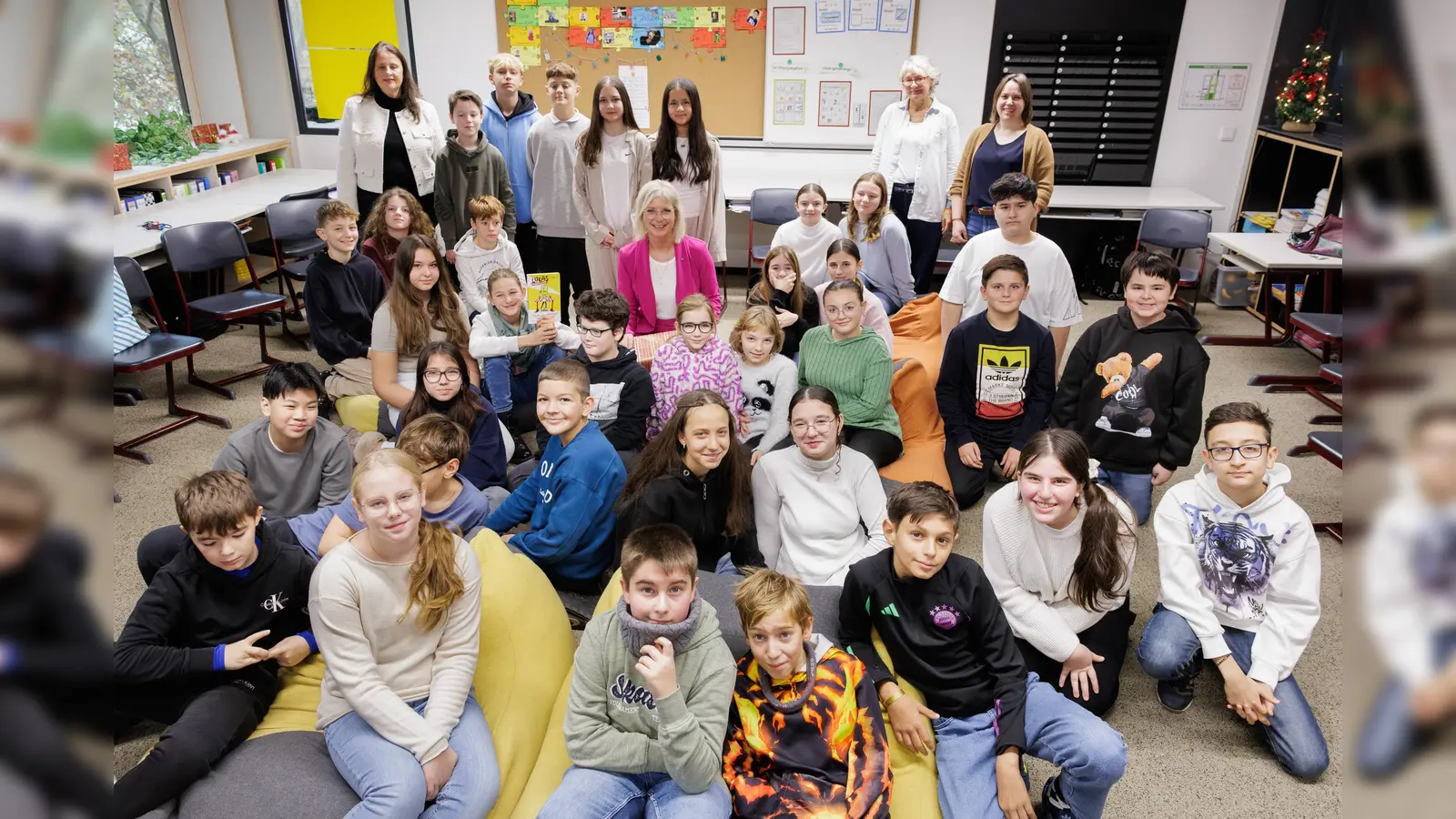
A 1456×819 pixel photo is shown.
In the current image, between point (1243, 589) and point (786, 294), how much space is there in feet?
7.20

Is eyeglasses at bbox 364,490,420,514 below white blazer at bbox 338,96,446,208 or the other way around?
below

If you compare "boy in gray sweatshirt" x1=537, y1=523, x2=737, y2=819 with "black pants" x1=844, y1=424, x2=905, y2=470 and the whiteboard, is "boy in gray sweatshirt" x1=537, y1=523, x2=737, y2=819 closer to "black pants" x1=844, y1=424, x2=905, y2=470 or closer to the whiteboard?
"black pants" x1=844, y1=424, x2=905, y2=470

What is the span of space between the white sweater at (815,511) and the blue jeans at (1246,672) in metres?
0.81

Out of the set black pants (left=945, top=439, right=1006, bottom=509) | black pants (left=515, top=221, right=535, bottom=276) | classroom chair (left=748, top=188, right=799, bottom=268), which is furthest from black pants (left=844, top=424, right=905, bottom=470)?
classroom chair (left=748, top=188, right=799, bottom=268)

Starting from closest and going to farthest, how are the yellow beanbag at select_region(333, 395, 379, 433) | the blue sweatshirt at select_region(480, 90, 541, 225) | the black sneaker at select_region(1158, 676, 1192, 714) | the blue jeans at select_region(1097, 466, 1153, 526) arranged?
the black sneaker at select_region(1158, 676, 1192, 714) → the blue jeans at select_region(1097, 466, 1153, 526) → the yellow beanbag at select_region(333, 395, 379, 433) → the blue sweatshirt at select_region(480, 90, 541, 225)

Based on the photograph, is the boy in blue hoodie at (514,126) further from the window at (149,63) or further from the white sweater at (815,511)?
the white sweater at (815,511)

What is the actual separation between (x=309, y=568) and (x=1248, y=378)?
468 cm

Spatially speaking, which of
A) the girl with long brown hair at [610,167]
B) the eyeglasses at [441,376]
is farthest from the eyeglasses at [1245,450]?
the girl with long brown hair at [610,167]

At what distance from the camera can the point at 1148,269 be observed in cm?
319

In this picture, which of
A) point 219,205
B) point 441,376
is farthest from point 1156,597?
point 219,205

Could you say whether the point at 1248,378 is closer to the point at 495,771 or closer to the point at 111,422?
the point at 495,771

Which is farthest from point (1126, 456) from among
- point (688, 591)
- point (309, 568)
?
point (309, 568)

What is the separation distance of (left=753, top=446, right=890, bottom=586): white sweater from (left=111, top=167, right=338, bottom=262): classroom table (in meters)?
3.38

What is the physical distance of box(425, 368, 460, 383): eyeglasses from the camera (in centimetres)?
306
